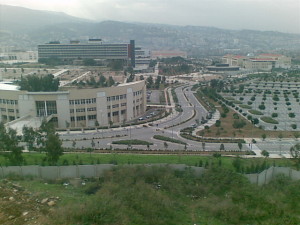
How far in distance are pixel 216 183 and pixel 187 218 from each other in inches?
111

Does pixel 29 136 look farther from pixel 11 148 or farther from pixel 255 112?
pixel 255 112

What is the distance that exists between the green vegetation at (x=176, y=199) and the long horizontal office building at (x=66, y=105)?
38.6 feet

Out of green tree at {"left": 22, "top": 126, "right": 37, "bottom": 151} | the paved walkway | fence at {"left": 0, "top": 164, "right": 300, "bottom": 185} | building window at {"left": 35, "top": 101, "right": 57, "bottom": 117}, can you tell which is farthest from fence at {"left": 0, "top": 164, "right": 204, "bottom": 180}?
building window at {"left": 35, "top": 101, "right": 57, "bottom": 117}

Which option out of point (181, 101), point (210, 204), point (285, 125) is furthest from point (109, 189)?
point (181, 101)

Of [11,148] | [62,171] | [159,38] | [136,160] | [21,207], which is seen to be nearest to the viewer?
[21,207]

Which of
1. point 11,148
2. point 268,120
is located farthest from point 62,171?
point 268,120

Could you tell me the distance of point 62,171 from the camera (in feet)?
41.0

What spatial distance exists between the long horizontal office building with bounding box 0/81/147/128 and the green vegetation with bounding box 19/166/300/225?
11757 mm

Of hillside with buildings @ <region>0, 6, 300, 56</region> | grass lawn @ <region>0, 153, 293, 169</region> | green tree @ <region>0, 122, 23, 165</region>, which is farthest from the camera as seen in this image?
hillside with buildings @ <region>0, 6, 300, 56</region>

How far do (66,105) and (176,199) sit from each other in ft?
48.0

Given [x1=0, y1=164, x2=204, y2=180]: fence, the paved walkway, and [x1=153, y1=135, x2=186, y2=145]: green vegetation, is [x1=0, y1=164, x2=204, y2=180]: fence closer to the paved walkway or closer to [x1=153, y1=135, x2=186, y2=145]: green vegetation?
[x1=153, y1=135, x2=186, y2=145]: green vegetation

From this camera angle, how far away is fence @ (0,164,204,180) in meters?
12.2

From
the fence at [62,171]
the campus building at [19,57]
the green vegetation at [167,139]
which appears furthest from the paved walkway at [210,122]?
the campus building at [19,57]

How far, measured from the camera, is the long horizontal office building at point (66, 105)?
22.6m
